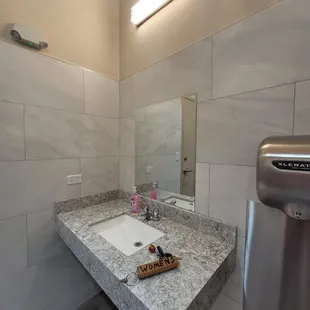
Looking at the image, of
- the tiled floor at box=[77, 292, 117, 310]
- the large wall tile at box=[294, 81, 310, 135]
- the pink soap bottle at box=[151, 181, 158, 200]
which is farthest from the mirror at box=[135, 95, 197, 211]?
the tiled floor at box=[77, 292, 117, 310]

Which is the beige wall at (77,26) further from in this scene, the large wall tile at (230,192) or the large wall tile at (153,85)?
the large wall tile at (230,192)

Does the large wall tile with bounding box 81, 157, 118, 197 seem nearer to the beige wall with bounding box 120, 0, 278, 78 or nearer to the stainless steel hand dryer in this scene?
the beige wall with bounding box 120, 0, 278, 78

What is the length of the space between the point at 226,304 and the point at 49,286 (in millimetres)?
1210

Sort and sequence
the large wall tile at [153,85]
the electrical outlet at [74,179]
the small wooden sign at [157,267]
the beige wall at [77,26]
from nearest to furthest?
the small wooden sign at [157,267]
the beige wall at [77,26]
the large wall tile at [153,85]
the electrical outlet at [74,179]

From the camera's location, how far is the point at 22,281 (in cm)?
116

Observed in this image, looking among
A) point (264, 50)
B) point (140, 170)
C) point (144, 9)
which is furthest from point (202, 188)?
point (144, 9)

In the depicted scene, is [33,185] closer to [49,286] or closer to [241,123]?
[49,286]

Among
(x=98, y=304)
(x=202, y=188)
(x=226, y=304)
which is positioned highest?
(x=202, y=188)

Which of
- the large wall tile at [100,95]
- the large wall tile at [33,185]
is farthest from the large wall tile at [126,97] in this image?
the large wall tile at [33,185]

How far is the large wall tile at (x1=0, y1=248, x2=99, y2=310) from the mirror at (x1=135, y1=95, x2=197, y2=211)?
821 millimetres

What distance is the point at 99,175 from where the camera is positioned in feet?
4.96

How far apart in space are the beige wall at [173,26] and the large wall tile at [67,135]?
21.0 inches

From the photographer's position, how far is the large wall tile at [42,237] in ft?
3.87

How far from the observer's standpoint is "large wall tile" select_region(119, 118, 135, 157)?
59.6 inches
